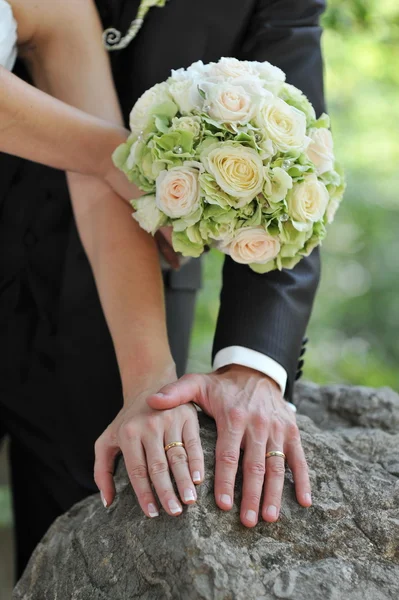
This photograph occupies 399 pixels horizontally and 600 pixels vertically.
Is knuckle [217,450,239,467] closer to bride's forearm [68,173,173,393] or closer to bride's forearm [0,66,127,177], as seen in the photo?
bride's forearm [68,173,173,393]

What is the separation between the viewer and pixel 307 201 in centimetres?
160

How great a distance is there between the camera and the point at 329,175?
66.4 inches

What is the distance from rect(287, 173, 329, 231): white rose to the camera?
158 cm

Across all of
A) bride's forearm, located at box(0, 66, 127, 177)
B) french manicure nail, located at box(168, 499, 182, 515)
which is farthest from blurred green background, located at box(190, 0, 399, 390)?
french manicure nail, located at box(168, 499, 182, 515)

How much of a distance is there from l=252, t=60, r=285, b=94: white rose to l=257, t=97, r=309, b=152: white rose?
6 centimetres

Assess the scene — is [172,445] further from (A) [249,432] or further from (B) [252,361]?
(B) [252,361]

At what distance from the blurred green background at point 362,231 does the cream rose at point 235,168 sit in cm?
487

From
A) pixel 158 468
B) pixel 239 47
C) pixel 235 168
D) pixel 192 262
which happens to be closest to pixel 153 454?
pixel 158 468

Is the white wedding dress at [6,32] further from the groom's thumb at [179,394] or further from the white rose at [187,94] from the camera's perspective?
the groom's thumb at [179,394]

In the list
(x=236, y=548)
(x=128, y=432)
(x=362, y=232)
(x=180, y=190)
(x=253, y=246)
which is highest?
(x=180, y=190)

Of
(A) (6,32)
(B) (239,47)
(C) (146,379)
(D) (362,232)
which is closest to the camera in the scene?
(C) (146,379)

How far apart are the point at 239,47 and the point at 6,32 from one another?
674mm

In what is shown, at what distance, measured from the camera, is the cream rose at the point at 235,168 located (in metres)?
1.51

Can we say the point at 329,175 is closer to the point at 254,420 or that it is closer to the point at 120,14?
the point at 254,420
